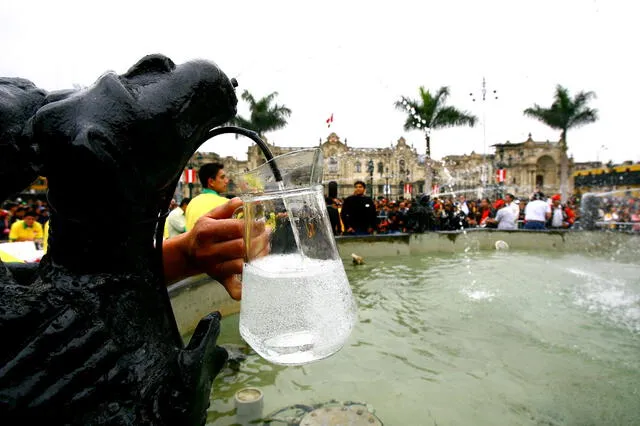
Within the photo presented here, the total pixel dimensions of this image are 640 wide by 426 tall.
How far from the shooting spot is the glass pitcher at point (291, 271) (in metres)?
0.98

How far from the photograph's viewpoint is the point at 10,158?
2.57 feet

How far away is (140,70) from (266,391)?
2.23 metres

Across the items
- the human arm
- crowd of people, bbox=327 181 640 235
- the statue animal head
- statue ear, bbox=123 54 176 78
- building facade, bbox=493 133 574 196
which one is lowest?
crowd of people, bbox=327 181 640 235

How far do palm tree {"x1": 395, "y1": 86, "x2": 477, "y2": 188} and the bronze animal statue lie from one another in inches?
1038

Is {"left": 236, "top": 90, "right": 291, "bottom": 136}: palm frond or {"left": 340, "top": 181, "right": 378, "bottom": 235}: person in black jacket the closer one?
{"left": 340, "top": 181, "right": 378, "bottom": 235}: person in black jacket

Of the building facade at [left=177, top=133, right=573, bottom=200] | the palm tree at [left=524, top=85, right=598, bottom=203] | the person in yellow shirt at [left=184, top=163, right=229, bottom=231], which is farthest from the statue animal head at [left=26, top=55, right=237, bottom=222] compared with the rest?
the building facade at [left=177, top=133, right=573, bottom=200]

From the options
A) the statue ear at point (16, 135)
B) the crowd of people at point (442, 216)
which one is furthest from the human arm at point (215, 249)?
the crowd of people at point (442, 216)

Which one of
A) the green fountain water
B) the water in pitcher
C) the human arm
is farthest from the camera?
the green fountain water

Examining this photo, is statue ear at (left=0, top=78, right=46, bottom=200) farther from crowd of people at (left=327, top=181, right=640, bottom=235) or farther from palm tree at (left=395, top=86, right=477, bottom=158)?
palm tree at (left=395, top=86, right=477, bottom=158)

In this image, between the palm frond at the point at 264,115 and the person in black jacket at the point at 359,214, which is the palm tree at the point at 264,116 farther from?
the person in black jacket at the point at 359,214

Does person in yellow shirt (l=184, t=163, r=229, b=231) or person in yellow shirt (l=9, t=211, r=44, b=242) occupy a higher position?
person in yellow shirt (l=184, t=163, r=229, b=231)

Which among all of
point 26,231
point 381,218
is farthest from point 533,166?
point 26,231

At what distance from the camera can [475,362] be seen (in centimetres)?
279

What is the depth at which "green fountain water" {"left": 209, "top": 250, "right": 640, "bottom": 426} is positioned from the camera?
220cm
